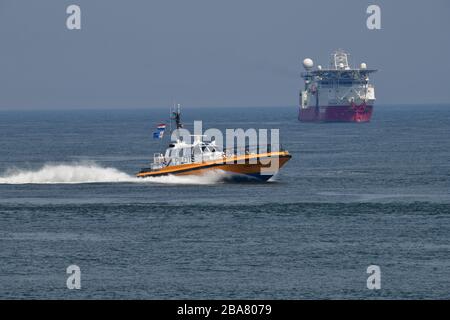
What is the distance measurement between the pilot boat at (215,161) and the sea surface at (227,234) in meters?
0.95

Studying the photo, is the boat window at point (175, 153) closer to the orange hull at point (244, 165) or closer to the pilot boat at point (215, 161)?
the pilot boat at point (215, 161)

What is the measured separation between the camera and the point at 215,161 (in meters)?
73.6

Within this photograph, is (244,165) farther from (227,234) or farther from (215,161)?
(227,234)

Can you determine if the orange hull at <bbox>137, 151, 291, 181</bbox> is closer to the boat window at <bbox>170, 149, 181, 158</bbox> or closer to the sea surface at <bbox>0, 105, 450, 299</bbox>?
the boat window at <bbox>170, 149, 181, 158</bbox>

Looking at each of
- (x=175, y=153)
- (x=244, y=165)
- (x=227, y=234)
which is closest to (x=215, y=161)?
(x=244, y=165)

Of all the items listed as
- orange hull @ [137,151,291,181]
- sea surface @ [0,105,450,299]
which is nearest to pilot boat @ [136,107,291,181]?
orange hull @ [137,151,291,181]

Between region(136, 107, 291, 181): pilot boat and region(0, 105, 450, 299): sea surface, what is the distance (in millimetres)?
951

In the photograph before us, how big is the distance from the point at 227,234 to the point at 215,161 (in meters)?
20.5

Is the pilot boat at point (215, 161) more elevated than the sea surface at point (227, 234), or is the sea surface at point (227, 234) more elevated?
the pilot boat at point (215, 161)

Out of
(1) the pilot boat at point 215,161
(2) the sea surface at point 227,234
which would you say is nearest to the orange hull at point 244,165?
Result: (1) the pilot boat at point 215,161

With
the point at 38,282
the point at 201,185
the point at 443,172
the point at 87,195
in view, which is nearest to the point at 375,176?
the point at 443,172

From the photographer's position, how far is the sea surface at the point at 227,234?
4091cm
